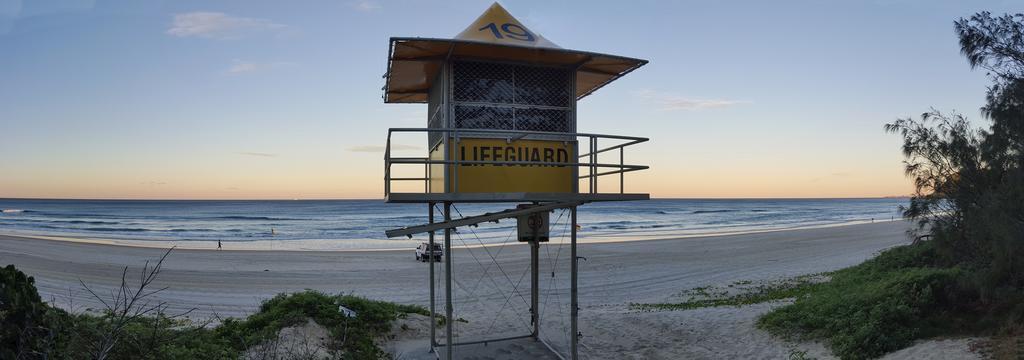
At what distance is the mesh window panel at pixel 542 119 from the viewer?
10256 millimetres

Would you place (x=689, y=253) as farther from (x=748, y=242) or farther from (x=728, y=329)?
(x=728, y=329)

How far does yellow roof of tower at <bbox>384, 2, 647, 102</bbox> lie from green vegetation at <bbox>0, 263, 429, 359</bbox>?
4472 mm

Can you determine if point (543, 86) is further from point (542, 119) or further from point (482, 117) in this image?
point (482, 117)

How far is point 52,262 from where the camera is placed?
3322cm

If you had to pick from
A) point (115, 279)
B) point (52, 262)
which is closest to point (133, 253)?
point (52, 262)

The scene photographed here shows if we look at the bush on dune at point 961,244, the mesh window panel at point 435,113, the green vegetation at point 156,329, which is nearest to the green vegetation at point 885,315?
the bush on dune at point 961,244

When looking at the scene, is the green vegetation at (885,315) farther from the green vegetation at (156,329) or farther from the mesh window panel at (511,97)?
the green vegetation at (156,329)

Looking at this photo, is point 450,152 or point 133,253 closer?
point 450,152

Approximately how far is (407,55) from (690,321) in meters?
9.58

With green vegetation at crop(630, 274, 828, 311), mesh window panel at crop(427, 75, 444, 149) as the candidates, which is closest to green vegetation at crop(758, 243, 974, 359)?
green vegetation at crop(630, 274, 828, 311)

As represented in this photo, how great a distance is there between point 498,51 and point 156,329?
6.27m

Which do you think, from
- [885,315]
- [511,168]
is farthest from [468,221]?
[885,315]

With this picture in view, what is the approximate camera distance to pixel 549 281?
84.5 feet

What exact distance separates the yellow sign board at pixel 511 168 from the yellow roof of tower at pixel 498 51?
1.39 metres
